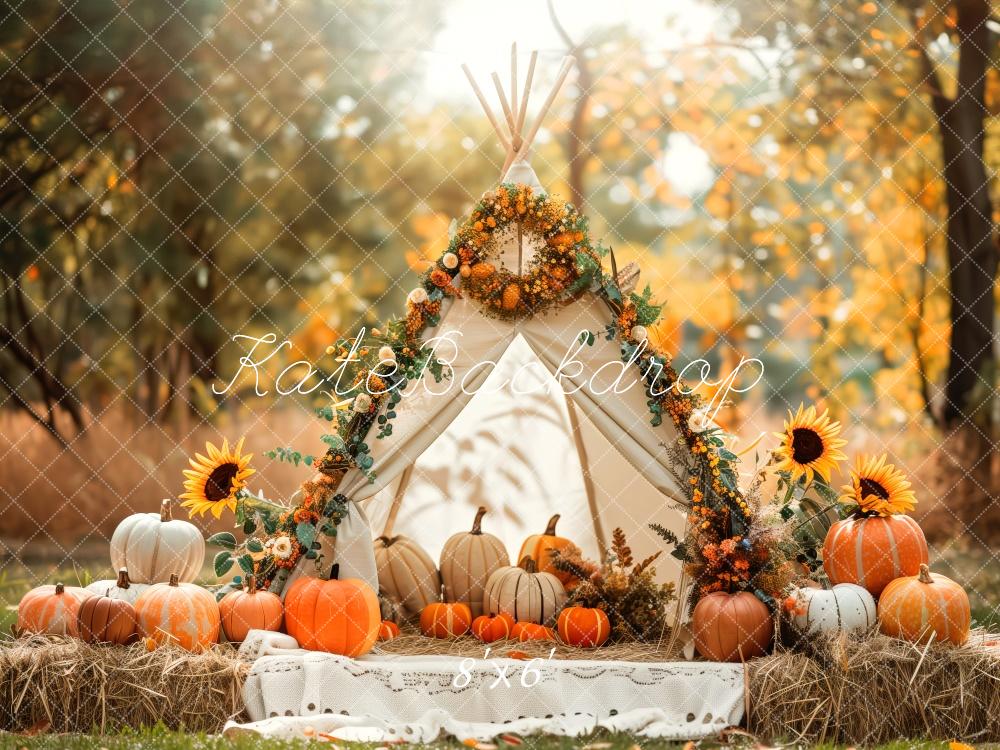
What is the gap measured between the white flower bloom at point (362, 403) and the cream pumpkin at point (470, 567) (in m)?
1.22

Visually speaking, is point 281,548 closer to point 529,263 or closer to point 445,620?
point 445,620

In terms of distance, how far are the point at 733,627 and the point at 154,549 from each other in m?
2.79

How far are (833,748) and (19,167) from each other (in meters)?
9.66

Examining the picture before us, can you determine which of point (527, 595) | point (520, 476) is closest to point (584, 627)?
point (527, 595)

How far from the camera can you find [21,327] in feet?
37.5

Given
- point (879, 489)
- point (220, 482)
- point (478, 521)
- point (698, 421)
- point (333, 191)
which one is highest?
point (333, 191)

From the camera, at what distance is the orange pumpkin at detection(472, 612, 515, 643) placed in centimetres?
595

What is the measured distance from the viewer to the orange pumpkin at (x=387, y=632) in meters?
5.95

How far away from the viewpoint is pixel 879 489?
5828 mm

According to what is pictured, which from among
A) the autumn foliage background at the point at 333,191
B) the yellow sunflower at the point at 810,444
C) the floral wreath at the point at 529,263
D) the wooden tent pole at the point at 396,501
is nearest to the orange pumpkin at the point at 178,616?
the wooden tent pole at the point at 396,501

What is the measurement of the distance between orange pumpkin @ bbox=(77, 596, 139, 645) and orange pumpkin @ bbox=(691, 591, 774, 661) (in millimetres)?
2577

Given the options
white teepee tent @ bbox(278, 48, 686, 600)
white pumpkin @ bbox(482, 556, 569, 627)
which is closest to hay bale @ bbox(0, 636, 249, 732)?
white teepee tent @ bbox(278, 48, 686, 600)

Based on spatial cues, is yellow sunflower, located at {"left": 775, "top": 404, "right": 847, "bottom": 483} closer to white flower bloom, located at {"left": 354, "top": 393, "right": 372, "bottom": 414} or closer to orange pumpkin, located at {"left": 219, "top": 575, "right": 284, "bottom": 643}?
white flower bloom, located at {"left": 354, "top": 393, "right": 372, "bottom": 414}

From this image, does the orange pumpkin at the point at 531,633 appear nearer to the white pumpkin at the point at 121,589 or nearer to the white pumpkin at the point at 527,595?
the white pumpkin at the point at 527,595
